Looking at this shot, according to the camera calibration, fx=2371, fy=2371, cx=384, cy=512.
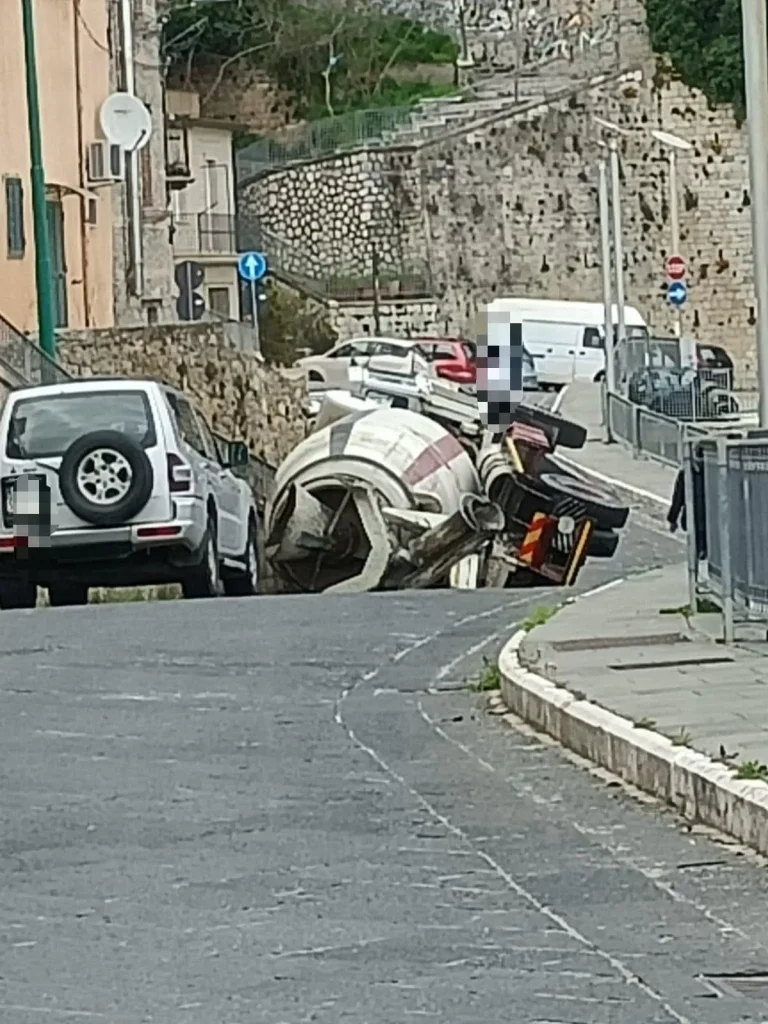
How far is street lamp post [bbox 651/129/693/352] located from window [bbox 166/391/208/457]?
158 feet

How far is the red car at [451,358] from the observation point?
5209 cm

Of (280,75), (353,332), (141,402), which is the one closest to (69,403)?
(141,402)

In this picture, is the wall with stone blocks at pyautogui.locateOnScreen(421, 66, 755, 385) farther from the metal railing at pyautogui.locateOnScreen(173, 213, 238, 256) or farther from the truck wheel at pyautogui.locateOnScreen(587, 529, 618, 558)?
the truck wheel at pyautogui.locateOnScreen(587, 529, 618, 558)

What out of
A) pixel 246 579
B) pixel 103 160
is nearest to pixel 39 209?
pixel 103 160

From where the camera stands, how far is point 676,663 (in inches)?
490

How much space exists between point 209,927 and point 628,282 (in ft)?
205

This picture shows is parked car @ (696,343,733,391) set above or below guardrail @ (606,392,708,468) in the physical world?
above

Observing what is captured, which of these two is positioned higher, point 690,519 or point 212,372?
point 212,372

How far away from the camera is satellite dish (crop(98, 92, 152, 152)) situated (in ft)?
131

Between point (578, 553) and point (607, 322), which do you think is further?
point (607, 322)

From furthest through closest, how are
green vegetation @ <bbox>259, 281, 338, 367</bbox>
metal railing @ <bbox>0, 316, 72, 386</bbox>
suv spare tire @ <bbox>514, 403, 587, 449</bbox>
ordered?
green vegetation @ <bbox>259, 281, 338, 367</bbox>, metal railing @ <bbox>0, 316, 72, 386</bbox>, suv spare tire @ <bbox>514, 403, 587, 449</bbox>

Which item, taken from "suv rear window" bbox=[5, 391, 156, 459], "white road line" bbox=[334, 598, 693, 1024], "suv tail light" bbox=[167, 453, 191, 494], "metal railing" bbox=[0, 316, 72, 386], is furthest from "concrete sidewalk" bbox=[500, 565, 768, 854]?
"metal railing" bbox=[0, 316, 72, 386]

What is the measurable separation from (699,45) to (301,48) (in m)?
14.1

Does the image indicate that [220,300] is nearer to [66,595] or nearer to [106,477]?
[66,595]
